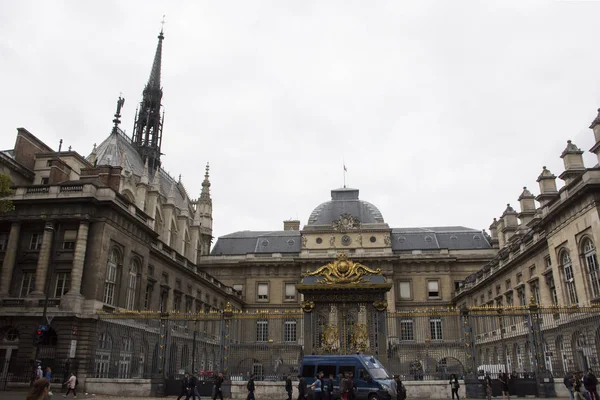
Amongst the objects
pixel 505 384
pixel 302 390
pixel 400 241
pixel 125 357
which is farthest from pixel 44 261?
pixel 400 241

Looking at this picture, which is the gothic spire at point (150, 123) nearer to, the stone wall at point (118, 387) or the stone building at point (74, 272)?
the stone building at point (74, 272)

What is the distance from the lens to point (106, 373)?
24812 millimetres

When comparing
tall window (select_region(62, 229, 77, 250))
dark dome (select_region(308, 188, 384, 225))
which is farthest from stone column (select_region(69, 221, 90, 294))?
dark dome (select_region(308, 188, 384, 225))

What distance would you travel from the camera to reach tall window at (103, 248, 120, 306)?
88.7ft

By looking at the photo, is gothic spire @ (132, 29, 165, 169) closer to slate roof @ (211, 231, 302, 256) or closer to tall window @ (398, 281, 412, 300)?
slate roof @ (211, 231, 302, 256)

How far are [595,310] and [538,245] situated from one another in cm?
891

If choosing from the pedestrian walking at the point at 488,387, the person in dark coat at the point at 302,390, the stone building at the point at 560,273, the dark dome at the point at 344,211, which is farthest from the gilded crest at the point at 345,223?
the person in dark coat at the point at 302,390

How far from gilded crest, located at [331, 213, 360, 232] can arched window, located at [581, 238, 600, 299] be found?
99.7 feet

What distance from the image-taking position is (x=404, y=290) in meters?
52.9

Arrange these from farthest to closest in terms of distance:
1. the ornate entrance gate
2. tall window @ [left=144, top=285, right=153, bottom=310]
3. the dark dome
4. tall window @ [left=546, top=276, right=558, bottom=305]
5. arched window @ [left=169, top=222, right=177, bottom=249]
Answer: the dark dome → arched window @ [left=169, top=222, right=177, bottom=249] → tall window @ [left=144, top=285, right=153, bottom=310] → tall window @ [left=546, top=276, right=558, bottom=305] → the ornate entrance gate

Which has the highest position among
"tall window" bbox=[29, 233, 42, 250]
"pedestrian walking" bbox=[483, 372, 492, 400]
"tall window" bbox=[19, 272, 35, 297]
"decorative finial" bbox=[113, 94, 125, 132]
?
"decorative finial" bbox=[113, 94, 125, 132]

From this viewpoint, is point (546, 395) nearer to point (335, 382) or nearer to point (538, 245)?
point (335, 382)

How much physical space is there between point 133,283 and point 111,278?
9.55 ft

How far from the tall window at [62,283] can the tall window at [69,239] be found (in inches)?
58.5
